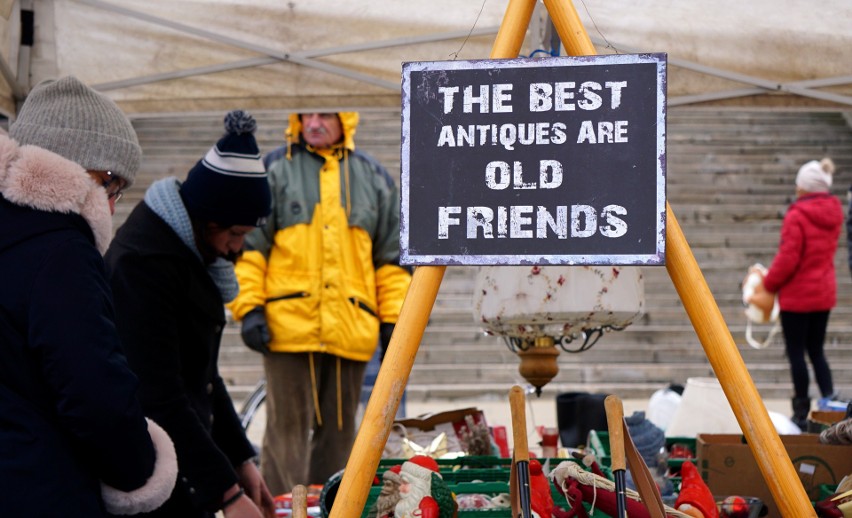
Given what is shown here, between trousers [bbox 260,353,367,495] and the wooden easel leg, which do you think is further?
trousers [bbox 260,353,367,495]

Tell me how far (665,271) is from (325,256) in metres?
9.14

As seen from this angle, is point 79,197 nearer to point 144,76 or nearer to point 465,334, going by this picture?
point 144,76

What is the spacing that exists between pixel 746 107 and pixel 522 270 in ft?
3.07

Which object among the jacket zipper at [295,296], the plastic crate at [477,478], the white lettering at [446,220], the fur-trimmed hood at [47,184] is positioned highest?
the fur-trimmed hood at [47,184]

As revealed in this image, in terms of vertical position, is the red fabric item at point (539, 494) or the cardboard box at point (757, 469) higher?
the red fabric item at point (539, 494)

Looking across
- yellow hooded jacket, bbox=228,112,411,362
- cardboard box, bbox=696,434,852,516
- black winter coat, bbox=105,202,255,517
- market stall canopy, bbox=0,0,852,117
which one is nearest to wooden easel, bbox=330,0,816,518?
cardboard box, bbox=696,434,852,516

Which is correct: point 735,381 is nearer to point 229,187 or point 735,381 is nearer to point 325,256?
point 229,187

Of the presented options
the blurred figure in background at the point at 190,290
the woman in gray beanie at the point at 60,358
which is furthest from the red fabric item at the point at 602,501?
the blurred figure in background at the point at 190,290

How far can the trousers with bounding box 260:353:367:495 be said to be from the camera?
5.10 meters

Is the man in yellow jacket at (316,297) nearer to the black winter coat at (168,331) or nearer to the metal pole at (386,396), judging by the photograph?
the black winter coat at (168,331)

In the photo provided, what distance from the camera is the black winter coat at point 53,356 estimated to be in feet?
6.97

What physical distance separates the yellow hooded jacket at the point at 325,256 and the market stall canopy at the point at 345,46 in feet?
4.41

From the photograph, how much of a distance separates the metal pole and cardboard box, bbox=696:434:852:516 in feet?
3.83

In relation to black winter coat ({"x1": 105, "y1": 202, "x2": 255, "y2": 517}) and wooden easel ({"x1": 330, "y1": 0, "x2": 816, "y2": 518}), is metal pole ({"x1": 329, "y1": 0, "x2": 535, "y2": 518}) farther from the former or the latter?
black winter coat ({"x1": 105, "y1": 202, "x2": 255, "y2": 517})
